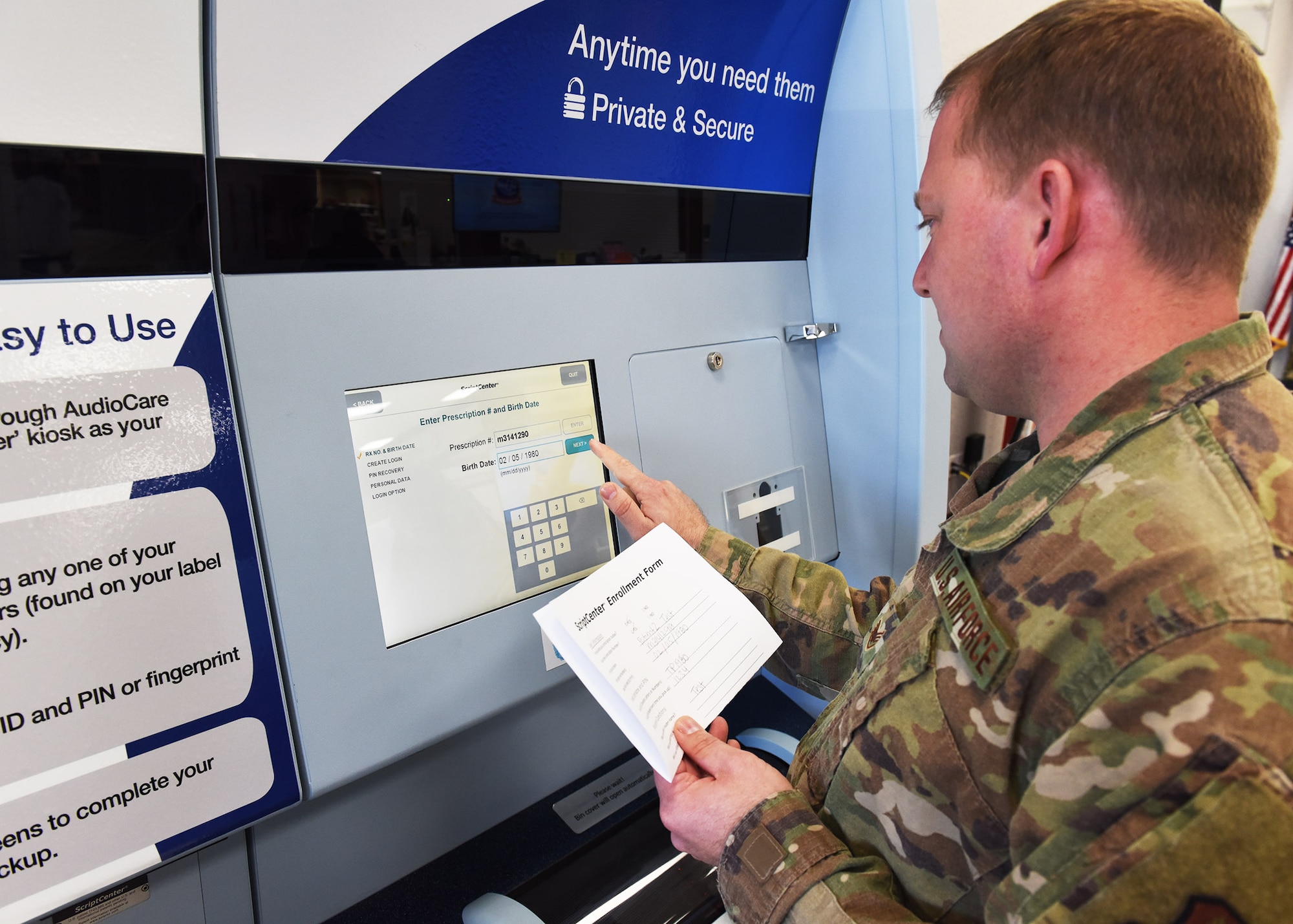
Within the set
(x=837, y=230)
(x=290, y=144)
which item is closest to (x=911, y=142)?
(x=837, y=230)

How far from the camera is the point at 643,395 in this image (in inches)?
45.4

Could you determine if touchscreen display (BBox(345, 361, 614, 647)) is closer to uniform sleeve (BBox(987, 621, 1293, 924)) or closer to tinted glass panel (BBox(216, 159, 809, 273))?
tinted glass panel (BBox(216, 159, 809, 273))

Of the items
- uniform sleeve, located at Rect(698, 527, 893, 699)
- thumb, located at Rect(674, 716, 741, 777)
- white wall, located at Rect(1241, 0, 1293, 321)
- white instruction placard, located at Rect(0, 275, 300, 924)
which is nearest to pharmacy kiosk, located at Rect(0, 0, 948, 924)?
white instruction placard, located at Rect(0, 275, 300, 924)

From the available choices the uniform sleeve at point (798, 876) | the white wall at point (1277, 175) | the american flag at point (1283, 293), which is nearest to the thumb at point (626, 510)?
the uniform sleeve at point (798, 876)

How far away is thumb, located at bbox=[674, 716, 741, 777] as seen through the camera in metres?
0.87

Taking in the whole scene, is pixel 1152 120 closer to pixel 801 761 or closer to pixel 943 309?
pixel 943 309

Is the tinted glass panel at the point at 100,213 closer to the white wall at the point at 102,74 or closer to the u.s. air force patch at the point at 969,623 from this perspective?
the white wall at the point at 102,74

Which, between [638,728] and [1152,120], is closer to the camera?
[1152,120]

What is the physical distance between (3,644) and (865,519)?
1.29 metres

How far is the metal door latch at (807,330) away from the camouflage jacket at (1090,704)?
631 mm

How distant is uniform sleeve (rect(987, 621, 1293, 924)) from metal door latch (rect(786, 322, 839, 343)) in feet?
3.04

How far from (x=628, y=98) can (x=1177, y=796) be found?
40.8 inches

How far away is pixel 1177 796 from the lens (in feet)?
→ 1.64

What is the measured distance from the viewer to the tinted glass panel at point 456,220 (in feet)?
2.61
